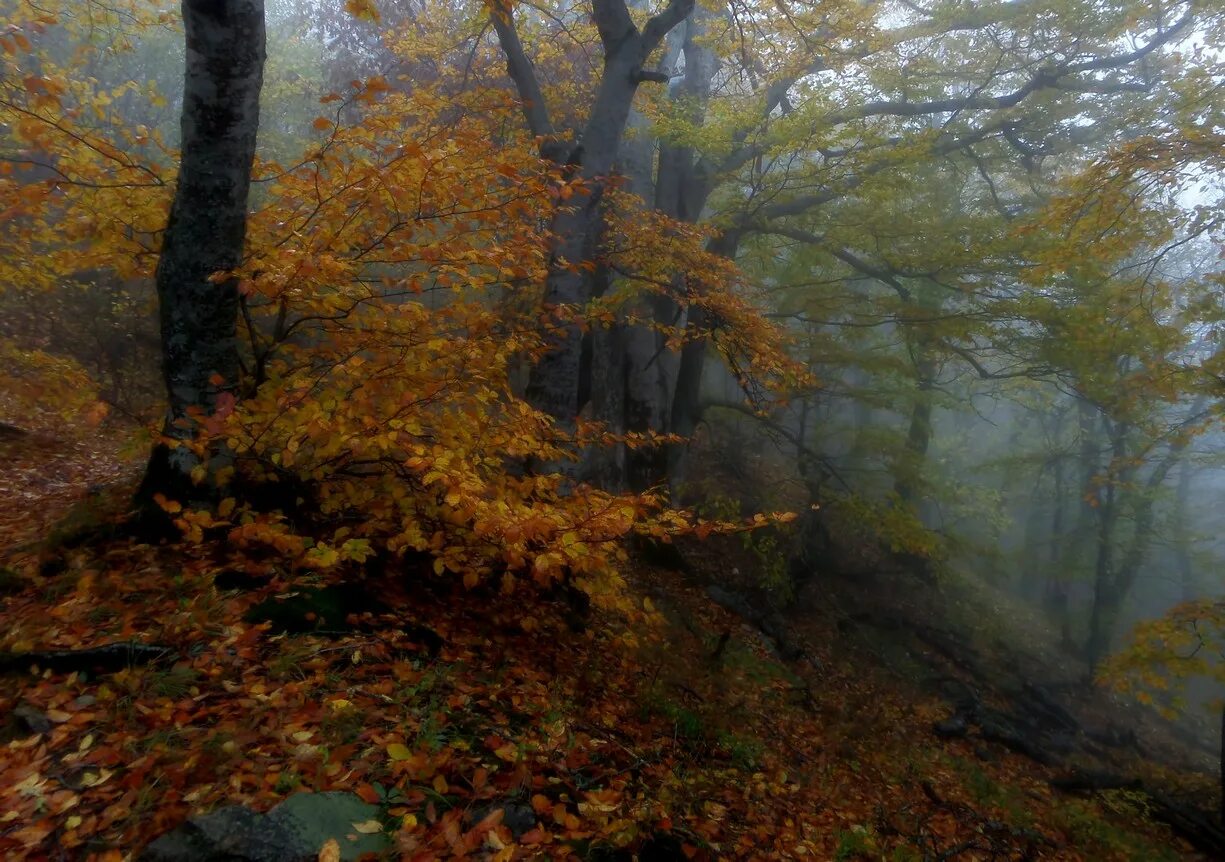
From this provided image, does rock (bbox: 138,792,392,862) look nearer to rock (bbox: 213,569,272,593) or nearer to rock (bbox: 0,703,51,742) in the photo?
rock (bbox: 0,703,51,742)

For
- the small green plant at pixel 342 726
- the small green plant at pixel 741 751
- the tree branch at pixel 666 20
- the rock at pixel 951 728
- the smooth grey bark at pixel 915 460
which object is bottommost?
the rock at pixel 951 728

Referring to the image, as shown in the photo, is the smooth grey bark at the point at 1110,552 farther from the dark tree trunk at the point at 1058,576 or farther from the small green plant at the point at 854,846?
the small green plant at the point at 854,846

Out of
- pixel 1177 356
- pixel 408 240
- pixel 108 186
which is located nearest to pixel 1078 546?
pixel 1177 356

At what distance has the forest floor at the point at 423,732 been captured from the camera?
2.57 m

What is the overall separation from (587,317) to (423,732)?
472 centimetres

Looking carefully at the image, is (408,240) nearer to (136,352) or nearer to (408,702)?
(408,702)

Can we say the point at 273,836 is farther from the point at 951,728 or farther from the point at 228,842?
the point at 951,728

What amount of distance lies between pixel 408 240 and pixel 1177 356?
13229 mm

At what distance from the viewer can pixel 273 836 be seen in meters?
2.29

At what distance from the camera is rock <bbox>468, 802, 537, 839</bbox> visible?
2734 millimetres

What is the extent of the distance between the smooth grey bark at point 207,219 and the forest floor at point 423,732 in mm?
952

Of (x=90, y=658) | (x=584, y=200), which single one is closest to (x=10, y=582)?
(x=90, y=658)

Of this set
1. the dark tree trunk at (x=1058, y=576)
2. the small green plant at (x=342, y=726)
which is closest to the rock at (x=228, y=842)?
the small green plant at (x=342, y=726)

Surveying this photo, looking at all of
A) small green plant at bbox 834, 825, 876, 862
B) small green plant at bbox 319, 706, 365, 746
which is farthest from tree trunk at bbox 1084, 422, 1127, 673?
small green plant at bbox 319, 706, 365, 746
